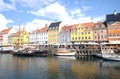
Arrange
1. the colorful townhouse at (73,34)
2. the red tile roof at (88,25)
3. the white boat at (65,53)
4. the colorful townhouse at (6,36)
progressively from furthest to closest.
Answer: the colorful townhouse at (6,36)
the colorful townhouse at (73,34)
the red tile roof at (88,25)
the white boat at (65,53)

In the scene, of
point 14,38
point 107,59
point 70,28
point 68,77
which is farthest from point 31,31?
point 68,77

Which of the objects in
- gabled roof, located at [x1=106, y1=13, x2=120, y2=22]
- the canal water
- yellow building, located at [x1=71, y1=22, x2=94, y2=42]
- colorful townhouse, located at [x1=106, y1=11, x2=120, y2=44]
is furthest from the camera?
yellow building, located at [x1=71, y1=22, x2=94, y2=42]

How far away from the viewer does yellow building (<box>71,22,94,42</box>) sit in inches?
3403

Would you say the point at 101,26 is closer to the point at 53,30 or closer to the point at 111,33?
the point at 111,33

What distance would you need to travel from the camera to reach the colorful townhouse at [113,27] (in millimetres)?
76688

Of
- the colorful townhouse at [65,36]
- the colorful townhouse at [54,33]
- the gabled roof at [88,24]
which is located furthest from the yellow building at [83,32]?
the colorful townhouse at [54,33]

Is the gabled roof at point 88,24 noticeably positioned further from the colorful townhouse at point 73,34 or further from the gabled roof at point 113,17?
the gabled roof at point 113,17

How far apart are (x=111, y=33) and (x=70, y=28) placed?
24527mm

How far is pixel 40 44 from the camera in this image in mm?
104812

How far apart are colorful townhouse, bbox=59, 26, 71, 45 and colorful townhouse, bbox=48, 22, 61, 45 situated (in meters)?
2.46

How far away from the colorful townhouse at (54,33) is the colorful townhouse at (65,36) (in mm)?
2462

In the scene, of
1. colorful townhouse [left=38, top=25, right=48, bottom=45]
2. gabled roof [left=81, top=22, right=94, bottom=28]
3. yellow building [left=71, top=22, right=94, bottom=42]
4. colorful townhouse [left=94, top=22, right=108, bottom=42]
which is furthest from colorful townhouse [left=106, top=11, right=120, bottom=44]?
colorful townhouse [left=38, top=25, right=48, bottom=45]

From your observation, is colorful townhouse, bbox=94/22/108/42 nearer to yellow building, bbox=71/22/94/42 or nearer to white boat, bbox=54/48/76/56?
yellow building, bbox=71/22/94/42

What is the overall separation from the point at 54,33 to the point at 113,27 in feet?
118
